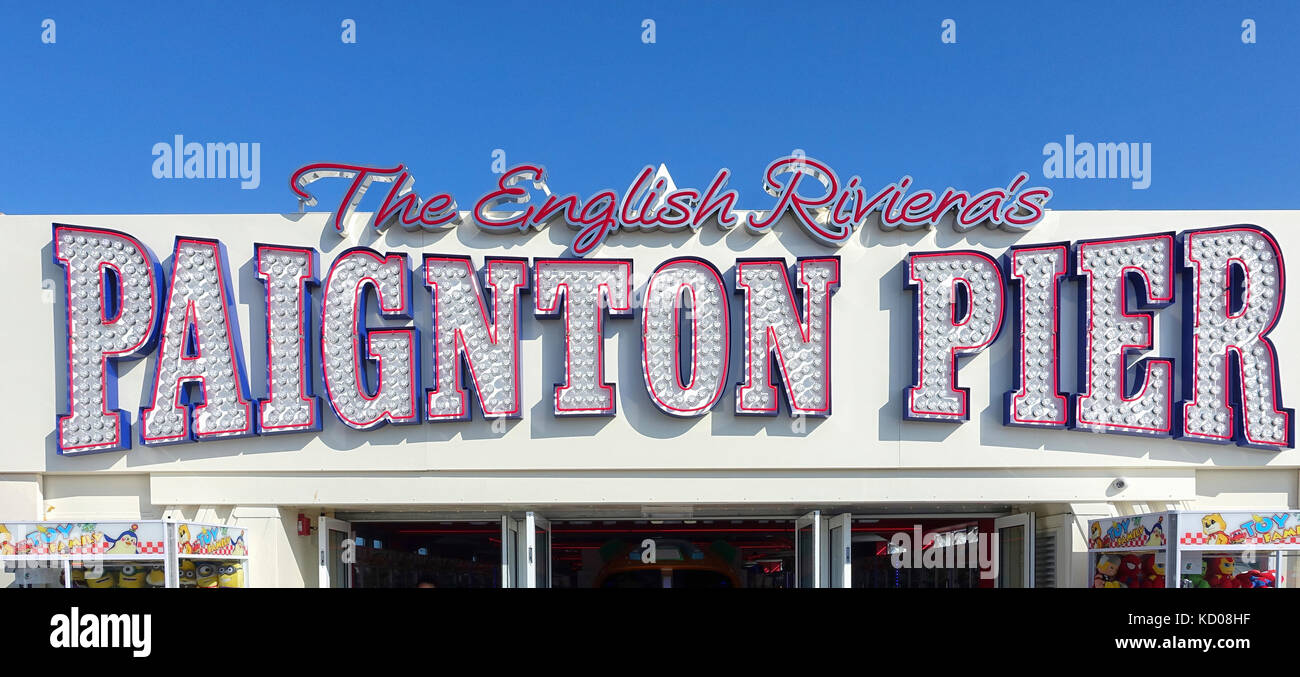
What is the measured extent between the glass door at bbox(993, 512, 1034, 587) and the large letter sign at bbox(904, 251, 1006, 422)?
2212mm

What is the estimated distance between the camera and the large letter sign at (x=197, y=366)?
1030cm

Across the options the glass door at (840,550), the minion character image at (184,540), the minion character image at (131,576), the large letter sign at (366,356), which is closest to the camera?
the minion character image at (184,540)

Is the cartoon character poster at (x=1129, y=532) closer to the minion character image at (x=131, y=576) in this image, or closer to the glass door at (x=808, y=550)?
the glass door at (x=808, y=550)

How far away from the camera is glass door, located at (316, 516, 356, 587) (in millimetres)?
11453

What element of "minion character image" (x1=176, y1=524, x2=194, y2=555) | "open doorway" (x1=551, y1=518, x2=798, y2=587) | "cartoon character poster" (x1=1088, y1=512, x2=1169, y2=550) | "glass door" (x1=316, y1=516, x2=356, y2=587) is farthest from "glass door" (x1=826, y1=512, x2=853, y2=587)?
"minion character image" (x1=176, y1=524, x2=194, y2=555)

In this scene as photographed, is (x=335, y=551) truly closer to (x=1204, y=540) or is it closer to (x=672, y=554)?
(x=672, y=554)

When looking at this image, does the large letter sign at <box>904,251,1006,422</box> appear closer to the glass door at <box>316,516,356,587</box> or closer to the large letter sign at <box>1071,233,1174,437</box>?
the large letter sign at <box>1071,233,1174,437</box>

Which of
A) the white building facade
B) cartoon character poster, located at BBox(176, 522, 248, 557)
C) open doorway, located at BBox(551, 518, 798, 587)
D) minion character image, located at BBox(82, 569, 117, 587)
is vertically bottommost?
open doorway, located at BBox(551, 518, 798, 587)

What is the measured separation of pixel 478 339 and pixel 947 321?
584 centimetres

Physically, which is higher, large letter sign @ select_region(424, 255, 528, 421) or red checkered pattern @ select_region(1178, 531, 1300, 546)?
large letter sign @ select_region(424, 255, 528, 421)

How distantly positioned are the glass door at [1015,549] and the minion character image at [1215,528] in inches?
103

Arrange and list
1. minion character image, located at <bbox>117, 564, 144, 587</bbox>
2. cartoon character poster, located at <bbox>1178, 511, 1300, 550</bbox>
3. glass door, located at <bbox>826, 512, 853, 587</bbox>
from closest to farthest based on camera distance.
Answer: cartoon character poster, located at <bbox>1178, 511, 1300, 550</bbox>, minion character image, located at <bbox>117, 564, 144, 587</bbox>, glass door, located at <bbox>826, 512, 853, 587</bbox>

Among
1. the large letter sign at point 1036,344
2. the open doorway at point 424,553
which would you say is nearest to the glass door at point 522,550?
the open doorway at point 424,553
